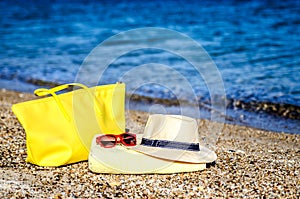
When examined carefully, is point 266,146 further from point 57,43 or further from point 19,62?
point 57,43

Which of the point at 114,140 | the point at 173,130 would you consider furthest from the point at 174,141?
the point at 114,140

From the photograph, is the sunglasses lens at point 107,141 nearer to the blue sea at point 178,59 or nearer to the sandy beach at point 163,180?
the sandy beach at point 163,180

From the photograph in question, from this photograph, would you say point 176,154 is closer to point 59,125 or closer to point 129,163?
point 129,163

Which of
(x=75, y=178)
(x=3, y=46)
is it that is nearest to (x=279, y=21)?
(x=3, y=46)

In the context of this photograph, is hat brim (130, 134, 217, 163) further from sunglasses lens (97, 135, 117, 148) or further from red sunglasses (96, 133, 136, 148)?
sunglasses lens (97, 135, 117, 148)

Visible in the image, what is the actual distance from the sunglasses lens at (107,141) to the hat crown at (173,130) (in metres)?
0.28

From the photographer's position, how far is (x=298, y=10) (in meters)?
20.5

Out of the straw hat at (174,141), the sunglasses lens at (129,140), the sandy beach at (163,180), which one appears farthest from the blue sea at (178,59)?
the sunglasses lens at (129,140)

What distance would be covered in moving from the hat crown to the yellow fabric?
52 cm

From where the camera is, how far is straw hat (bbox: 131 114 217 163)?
4367mm

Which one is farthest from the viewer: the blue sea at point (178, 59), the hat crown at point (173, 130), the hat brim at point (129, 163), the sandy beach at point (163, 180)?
the blue sea at point (178, 59)

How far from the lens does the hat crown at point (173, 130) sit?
14.6 ft

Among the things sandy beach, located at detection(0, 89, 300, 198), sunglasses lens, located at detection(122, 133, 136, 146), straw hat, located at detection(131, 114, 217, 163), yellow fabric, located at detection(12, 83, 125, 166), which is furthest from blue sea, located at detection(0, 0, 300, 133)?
yellow fabric, located at detection(12, 83, 125, 166)

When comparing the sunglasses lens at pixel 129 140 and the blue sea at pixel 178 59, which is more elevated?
the sunglasses lens at pixel 129 140
